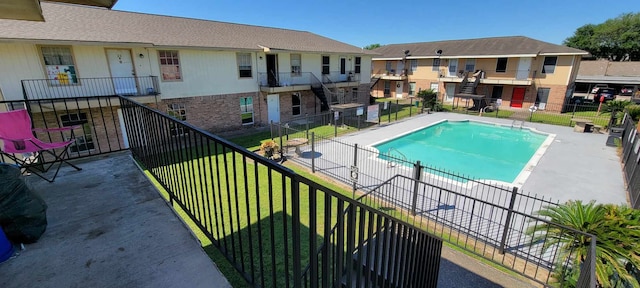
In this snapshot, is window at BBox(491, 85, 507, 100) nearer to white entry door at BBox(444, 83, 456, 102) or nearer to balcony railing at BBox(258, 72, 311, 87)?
white entry door at BBox(444, 83, 456, 102)

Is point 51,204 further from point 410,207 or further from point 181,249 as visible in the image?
point 410,207

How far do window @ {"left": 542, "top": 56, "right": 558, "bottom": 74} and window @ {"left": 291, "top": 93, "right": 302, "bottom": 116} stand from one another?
20.3m

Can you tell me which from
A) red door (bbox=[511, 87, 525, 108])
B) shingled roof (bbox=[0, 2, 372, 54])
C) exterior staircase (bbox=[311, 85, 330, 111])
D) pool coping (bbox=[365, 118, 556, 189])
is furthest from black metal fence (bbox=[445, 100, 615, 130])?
shingled roof (bbox=[0, 2, 372, 54])

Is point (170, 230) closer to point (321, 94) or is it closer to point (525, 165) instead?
point (525, 165)

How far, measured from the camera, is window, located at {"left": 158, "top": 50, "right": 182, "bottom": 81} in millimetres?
12870

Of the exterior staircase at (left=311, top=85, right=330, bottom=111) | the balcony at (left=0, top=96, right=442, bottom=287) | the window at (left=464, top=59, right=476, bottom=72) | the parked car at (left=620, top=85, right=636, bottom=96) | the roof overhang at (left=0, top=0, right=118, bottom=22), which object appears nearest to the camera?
the balcony at (left=0, top=96, right=442, bottom=287)

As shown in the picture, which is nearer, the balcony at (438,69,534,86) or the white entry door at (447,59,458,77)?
the balcony at (438,69,534,86)

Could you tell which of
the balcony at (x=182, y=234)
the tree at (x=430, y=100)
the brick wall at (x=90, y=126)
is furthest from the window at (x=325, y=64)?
the balcony at (x=182, y=234)

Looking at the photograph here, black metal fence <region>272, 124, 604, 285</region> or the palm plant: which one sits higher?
the palm plant

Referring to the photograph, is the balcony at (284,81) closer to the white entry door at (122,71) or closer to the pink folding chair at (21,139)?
the white entry door at (122,71)

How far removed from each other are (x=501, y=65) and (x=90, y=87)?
29.0 m

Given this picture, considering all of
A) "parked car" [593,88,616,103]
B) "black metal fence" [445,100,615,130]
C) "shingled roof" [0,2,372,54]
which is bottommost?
"black metal fence" [445,100,615,130]

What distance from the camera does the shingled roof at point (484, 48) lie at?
70.6 ft

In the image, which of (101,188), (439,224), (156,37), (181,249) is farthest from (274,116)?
(181,249)
